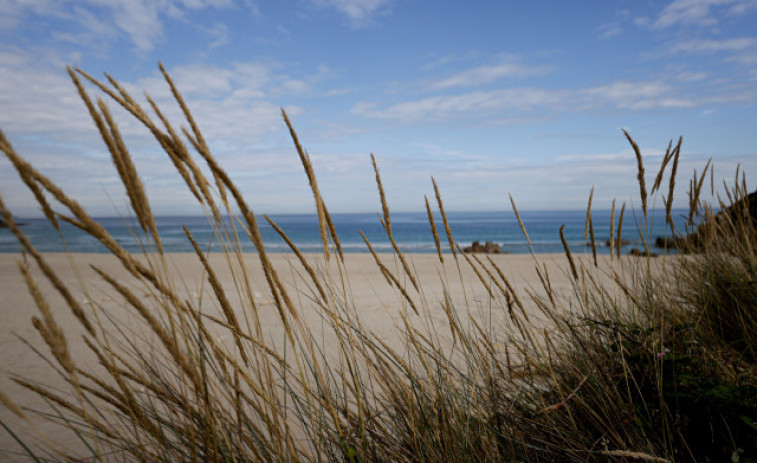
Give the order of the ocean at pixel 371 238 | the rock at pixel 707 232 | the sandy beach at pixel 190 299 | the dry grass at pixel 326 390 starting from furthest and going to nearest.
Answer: the ocean at pixel 371 238, the rock at pixel 707 232, the sandy beach at pixel 190 299, the dry grass at pixel 326 390

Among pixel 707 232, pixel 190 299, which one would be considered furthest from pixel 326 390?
pixel 190 299

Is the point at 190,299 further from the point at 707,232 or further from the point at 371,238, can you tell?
the point at 371,238

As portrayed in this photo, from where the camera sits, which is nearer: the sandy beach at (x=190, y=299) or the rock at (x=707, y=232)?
the sandy beach at (x=190, y=299)

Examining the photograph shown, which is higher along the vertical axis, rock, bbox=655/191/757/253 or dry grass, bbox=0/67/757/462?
rock, bbox=655/191/757/253

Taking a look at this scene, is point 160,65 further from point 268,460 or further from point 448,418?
point 448,418

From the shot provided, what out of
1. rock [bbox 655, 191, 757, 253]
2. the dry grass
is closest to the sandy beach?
the dry grass

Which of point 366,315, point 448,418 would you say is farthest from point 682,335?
point 366,315

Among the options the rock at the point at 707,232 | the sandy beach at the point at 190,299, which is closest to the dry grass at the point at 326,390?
the sandy beach at the point at 190,299

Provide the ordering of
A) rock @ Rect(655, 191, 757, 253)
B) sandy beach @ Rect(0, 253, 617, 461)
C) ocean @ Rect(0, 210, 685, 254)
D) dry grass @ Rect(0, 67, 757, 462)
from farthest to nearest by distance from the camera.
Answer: ocean @ Rect(0, 210, 685, 254), rock @ Rect(655, 191, 757, 253), sandy beach @ Rect(0, 253, 617, 461), dry grass @ Rect(0, 67, 757, 462)

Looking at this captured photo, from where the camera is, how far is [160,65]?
1.12 meters

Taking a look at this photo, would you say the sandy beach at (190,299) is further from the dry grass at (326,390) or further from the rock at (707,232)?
the rock at (707,232)

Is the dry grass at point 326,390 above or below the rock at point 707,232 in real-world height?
below

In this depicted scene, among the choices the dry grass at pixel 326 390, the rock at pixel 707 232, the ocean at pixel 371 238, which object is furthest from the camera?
the ocean at pixel 371 238

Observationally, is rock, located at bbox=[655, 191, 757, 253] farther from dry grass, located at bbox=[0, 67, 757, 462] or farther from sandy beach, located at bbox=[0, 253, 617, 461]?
dry grass, located at bbox=[0, 67, 757, 462]
